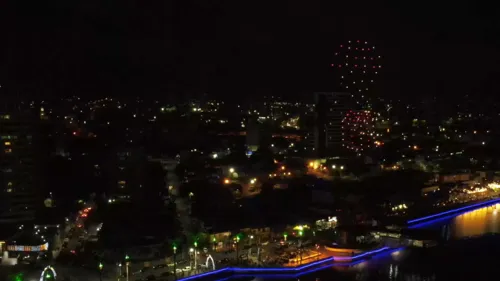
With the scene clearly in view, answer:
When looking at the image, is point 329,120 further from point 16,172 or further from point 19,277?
point 19,277

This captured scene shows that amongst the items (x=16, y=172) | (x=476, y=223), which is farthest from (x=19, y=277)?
(x=476, y=223)

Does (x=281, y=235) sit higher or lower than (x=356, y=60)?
lower

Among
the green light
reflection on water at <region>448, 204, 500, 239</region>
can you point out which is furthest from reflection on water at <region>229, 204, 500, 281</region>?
the green light

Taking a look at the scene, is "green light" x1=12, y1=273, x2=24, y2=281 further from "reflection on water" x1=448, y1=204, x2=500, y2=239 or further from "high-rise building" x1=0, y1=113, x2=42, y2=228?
"reflection on water" x1=448, y1=204, x2=500, y2=239

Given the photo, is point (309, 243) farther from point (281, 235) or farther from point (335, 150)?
point (335, 150)

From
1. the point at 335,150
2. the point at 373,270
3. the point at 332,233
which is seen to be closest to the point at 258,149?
the point at 335,150

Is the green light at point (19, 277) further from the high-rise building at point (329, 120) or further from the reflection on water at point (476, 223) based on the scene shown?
the high-rise building at point (329, 120)
